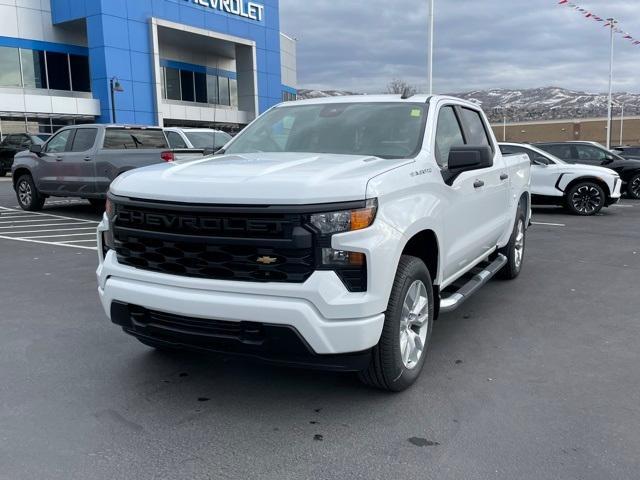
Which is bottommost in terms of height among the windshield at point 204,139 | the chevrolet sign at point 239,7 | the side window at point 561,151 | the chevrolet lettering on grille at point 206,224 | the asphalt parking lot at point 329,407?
the asphalt parking lot at point 329,407

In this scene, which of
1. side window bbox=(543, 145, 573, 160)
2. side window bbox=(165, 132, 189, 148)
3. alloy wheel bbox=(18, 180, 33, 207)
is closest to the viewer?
alloy wheel bbox=(18, 180, 33, 207)

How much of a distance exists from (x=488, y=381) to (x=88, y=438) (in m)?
2.50

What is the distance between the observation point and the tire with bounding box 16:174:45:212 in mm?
13211

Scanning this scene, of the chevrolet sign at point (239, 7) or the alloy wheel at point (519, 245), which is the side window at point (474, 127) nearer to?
the alloy wheel at point (519, 245)

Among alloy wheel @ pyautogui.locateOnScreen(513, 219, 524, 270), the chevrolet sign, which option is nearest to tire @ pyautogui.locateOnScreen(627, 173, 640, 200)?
alloy wheel @ pyautogui.locateOnScreen(513, 219, 524, 270)

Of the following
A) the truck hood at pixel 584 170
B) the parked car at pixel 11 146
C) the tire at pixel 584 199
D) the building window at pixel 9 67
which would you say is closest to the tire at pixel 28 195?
the truck hood at pixel 584 170

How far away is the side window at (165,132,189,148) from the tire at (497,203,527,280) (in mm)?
9206

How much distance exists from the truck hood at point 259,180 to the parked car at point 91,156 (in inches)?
283

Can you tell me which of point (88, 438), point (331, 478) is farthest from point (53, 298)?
point (331, 478)

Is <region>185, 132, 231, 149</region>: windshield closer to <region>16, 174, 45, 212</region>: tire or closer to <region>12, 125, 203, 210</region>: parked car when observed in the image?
<region>12, 125, 203, 210</region>: parked car

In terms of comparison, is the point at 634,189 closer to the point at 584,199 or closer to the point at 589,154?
the point at 589,154

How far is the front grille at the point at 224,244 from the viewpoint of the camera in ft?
10.3

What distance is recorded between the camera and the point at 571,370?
416 centimetres

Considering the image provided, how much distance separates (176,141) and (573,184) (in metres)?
9.35
